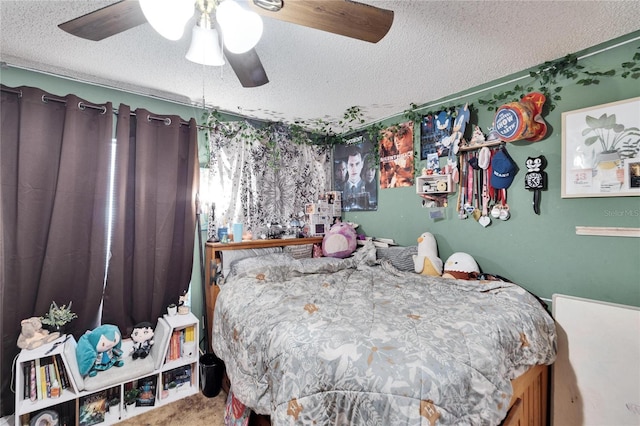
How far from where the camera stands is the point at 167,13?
983 mm

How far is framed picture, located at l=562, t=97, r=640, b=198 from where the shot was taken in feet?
5.44

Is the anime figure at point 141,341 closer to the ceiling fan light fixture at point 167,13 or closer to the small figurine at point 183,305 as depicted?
the small figurine at point 183,305

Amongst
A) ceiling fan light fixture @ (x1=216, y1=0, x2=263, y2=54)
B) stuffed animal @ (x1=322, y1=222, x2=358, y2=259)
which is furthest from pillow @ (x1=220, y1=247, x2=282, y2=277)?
ceiling fan light fixture @ (x1=216, y1=0, x2=263, y2=54)

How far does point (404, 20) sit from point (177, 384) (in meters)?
2.99

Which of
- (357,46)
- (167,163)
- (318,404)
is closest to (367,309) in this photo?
(318,404)

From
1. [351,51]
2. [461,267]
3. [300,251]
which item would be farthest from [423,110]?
[300,251]

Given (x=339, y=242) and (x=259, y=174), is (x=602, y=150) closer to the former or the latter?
(x=339, y=242)

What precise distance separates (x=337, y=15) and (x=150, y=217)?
211 cm

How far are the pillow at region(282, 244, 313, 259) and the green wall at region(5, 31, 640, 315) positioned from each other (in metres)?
1.35

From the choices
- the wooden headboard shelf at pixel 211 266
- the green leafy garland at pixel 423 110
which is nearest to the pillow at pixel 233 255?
the wooden headboard shelf at pixel 211 266

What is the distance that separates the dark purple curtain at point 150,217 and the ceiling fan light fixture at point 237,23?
1596 mm

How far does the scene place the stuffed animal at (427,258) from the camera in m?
2.45

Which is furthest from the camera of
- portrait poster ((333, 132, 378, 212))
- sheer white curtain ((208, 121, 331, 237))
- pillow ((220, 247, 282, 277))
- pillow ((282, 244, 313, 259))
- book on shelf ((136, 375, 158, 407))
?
portrait poster ((333, 132, 378, 212))

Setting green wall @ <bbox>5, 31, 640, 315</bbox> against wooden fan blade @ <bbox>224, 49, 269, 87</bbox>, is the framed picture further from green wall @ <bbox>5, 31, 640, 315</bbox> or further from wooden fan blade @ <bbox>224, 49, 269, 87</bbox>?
wooden fan blade @ <bbox>224, 49, 269, 87</bbox>
